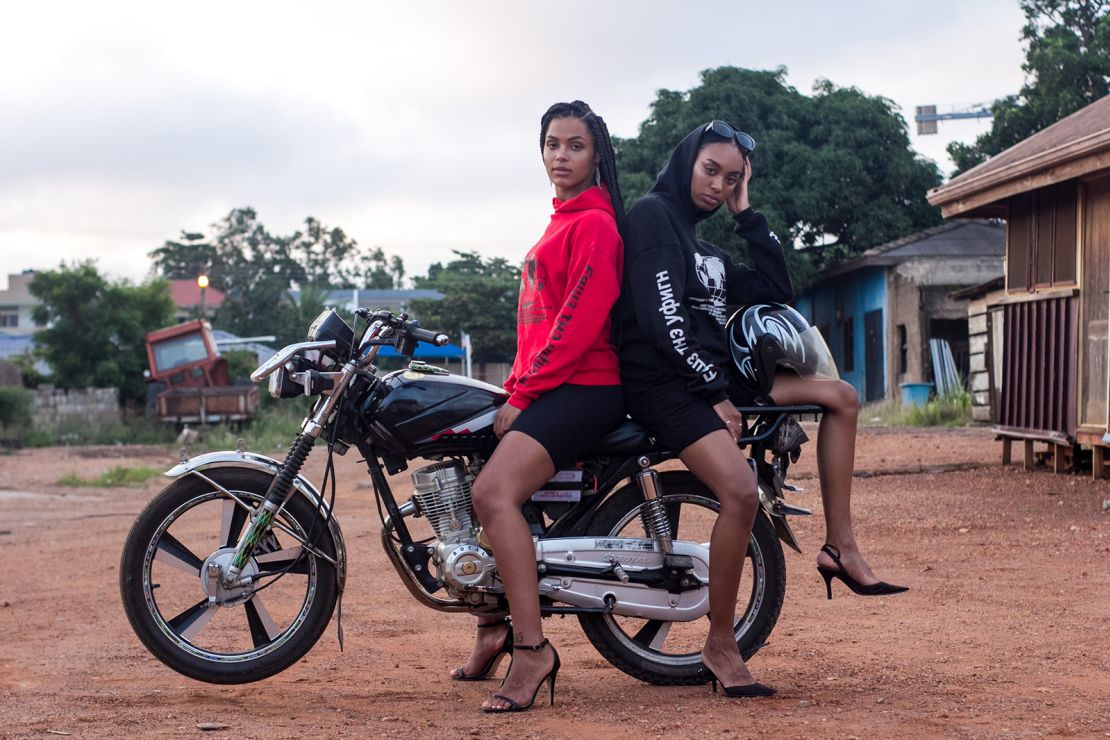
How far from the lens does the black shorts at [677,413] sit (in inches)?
167

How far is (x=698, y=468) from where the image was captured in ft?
14.0

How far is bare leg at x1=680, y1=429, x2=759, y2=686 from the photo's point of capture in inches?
167

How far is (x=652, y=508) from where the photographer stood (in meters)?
4.52

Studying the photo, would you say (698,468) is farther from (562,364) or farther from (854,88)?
(854,88)

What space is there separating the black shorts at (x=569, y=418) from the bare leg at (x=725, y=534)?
296 mm

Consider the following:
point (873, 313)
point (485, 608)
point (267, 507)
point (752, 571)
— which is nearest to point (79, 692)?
point (267, 507)

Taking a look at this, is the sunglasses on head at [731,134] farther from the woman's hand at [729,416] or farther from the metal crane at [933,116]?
the metal crane at [933,116]

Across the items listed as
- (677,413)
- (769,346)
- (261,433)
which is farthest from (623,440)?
(261,433)

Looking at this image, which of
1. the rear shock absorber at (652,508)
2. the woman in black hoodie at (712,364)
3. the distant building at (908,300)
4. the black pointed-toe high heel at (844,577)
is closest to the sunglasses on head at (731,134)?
the woman in black hoodie at (712,364)

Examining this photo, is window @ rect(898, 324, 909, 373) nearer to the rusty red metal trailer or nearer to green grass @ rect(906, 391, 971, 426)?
green grass @ rect(906, 391, 971, 426)

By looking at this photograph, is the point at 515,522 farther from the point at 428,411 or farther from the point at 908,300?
the point at 908,300

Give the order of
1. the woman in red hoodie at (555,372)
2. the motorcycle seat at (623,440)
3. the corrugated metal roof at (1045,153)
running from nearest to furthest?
1. the woman in red hoodie at (555,372)
2. the motorcycle seat at (623,440)
3. the corrugated metal roof at (1045,153)

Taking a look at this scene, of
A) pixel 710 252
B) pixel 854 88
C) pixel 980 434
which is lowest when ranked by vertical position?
pixel 980 434

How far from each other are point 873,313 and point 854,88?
7.52 m
